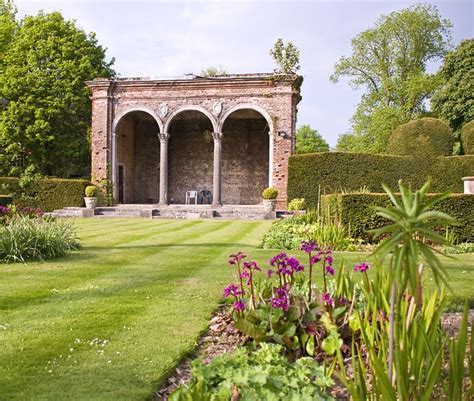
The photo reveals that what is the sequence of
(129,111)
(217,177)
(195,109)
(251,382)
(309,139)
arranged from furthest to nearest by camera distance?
(309,139) < (129,111) < (195,109) < (217,177) < (251,382)

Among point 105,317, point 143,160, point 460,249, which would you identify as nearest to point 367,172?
point 460,249

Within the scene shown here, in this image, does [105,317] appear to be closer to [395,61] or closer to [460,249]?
[460,249]

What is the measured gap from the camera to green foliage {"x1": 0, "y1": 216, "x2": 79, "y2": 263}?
7.31 m

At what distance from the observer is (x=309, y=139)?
2323 inches

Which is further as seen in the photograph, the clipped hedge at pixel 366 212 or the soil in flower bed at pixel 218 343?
the clipped hedge at pixel 366 212

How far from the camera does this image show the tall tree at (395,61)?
100 feet

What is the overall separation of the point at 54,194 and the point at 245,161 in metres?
10.4

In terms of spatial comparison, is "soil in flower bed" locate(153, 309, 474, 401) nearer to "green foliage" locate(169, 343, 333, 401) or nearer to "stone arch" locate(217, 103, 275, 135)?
"green foliage" locate(169, 343, 333, 401)

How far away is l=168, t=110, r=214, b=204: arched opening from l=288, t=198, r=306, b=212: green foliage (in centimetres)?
827

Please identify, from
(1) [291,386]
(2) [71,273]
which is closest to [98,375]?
(1) [291,386]

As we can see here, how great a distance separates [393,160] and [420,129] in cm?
273

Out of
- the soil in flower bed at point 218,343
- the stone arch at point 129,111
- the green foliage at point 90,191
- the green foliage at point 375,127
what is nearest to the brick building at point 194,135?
the stone arch at point 129,111

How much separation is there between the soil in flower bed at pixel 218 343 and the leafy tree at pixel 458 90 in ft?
81.6

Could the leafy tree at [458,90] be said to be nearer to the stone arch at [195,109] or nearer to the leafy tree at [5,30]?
the stone arch at [195,109]
